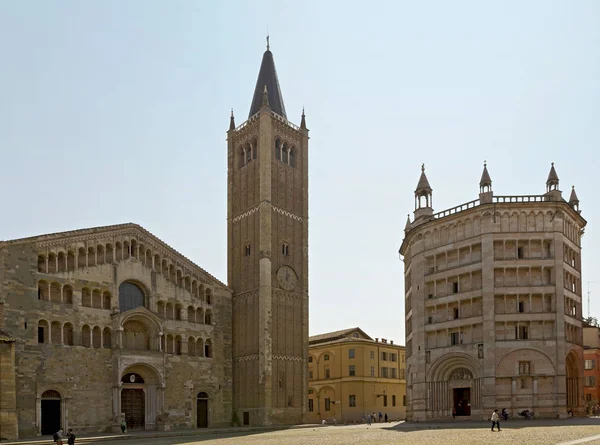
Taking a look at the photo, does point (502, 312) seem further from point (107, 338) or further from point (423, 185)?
point (107, 338)

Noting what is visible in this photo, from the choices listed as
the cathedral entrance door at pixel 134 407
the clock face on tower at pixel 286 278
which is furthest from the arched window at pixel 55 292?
the clock face on tower at pixel 286 278

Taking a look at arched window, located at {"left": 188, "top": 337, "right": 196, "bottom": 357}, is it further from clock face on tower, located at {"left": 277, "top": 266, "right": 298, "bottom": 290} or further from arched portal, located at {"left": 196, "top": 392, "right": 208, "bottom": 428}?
clock face on tower, located at {"left": 277, "top": 266, "right": 298, "bottom": 290}

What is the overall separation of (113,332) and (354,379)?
121 ft

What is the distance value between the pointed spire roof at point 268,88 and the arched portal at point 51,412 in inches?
1367

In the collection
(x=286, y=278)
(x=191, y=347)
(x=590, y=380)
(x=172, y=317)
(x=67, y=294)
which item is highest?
(x=286, y=278)

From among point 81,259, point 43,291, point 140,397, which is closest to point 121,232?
point 81,259

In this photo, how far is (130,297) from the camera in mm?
53812

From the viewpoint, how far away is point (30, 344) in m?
45.5

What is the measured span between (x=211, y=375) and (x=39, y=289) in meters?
18.2

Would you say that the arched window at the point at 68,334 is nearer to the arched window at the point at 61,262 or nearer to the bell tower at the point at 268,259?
the arched window at the point at 61,262

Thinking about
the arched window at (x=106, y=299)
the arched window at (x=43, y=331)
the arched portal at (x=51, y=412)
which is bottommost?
the arched portal at (x=51, y=412)

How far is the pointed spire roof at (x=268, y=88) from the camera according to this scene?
224 ft

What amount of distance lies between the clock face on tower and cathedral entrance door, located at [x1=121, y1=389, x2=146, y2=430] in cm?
1661

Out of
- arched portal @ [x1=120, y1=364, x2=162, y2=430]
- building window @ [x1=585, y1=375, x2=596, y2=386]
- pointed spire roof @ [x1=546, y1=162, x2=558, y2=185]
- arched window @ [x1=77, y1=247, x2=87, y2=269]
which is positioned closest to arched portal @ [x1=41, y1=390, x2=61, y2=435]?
arched portal @ [x1=120, y1=364, x2=162, y2=430]
